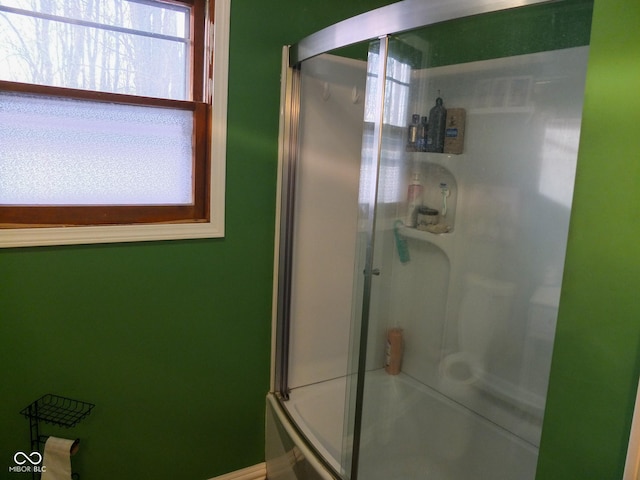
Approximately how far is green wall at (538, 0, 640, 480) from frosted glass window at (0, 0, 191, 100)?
1.33m

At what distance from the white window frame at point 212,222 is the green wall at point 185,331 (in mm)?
31

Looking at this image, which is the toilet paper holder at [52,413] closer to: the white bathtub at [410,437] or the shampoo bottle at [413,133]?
the white bathtub at [410,437]

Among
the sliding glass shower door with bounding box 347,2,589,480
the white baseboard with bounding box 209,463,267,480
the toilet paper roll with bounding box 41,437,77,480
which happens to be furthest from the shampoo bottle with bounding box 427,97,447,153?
the toilet paper roll with bounding box 41,437,77,480

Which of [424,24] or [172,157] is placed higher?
[424,24]

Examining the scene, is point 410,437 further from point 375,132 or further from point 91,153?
point 91,153

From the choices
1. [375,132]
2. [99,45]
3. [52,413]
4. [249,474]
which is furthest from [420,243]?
[52,413]

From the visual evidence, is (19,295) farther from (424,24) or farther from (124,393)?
(424,24)

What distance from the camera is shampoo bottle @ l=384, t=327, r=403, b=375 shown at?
200cm

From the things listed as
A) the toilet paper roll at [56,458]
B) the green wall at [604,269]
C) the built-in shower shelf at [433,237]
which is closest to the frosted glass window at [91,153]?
the toilet paper roll at [56,458]

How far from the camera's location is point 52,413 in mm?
1554

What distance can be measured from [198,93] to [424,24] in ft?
2.84

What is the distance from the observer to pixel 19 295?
4.81 ft

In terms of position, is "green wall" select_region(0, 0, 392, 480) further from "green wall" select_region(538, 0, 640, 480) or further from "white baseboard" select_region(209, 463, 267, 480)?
"green wall" select_region(538, 0, 640, 480)

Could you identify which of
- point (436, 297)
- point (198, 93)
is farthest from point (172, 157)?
point (436, 297)
